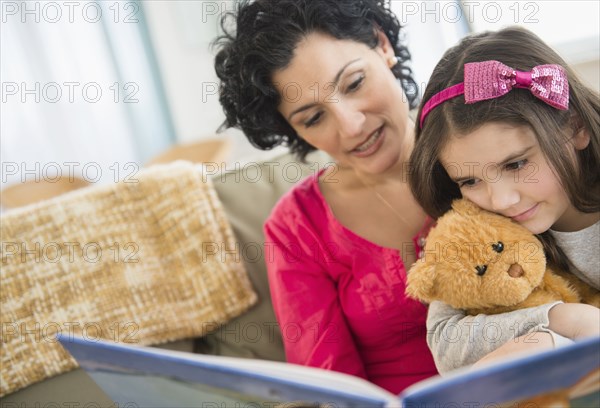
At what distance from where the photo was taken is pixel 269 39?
4.05 ft

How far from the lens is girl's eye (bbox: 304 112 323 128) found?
49.7 inches

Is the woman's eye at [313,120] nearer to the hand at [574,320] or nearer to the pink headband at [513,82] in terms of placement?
the pink headband at [513,82]

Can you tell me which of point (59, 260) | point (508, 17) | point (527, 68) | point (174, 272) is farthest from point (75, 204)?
point (508, 17)

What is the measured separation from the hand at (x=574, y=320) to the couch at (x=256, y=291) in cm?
70

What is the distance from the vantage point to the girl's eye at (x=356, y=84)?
121 centimetres

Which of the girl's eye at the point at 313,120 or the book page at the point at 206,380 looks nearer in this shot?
the book page at the point at 206,380

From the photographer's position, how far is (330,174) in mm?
1408

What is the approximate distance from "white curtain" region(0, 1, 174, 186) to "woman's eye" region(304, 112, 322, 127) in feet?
7.69

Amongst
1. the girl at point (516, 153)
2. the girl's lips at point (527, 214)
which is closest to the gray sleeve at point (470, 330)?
the girl at point (516, 153)

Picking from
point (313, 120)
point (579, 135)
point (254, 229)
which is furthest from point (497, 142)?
point (254, 229)

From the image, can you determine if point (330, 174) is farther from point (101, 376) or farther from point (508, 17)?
point (508, 17)

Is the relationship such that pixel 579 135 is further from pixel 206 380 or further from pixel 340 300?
pixel 206 380

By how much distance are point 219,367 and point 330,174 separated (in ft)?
2.59

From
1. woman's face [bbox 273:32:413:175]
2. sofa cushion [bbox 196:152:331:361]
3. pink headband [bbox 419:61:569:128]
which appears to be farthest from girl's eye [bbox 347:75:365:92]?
sofa cushion [bbox 196:152:331:361]
